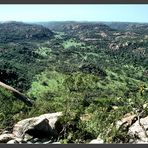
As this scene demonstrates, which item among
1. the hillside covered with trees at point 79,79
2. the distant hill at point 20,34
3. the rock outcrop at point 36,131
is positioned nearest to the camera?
the rock outcrop at point 36,131

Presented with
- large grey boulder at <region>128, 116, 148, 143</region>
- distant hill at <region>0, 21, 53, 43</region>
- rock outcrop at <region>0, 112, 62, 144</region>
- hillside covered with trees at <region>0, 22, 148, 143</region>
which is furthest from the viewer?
distant hill at <region>0, 21, 53, 43</region>

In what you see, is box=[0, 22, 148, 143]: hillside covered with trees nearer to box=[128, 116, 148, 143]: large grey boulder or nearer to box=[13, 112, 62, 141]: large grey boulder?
box=[128, 116, 148, 143]: large grey boulder

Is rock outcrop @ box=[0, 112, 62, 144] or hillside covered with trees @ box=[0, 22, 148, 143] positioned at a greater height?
rock outcrop @ box=[0, 112, 62, 144]

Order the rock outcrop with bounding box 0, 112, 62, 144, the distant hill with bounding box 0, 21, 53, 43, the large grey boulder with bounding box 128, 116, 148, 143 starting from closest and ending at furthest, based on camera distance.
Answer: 1. the large grey boulder with bounding box 128, 116, 148, 143
2. the rock outcrop with bounding box 0, 112, 62, 144
3. the distant hill with bounding box 0, 21, 53, 43

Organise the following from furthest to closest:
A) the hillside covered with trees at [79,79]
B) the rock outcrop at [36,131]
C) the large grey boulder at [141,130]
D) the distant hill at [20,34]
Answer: the distant hill at [20,34]
the hillside covered with trees at [79,79]
the rock outcrop at [36,131]
the large grey boulder at [141,130]

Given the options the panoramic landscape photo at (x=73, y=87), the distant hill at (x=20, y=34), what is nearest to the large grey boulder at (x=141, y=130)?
the panoramic landscape photo at (x=73, y=87)

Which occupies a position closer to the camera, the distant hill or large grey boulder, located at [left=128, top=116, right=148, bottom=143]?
large grey boulder, located at [left=128, top=116, right=148, bottom=143]

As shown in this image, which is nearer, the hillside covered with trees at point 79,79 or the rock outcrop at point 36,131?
the rock outcrop at point 36,131

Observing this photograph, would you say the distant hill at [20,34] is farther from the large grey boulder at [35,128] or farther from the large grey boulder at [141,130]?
the large grey boulder at [141,130]

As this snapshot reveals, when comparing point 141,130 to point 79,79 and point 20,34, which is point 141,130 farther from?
point 20,34

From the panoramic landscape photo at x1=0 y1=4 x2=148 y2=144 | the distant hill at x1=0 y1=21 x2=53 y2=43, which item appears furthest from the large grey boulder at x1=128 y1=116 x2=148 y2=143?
the distant hill at x1=0 y1=21 x2=53 y2=43
